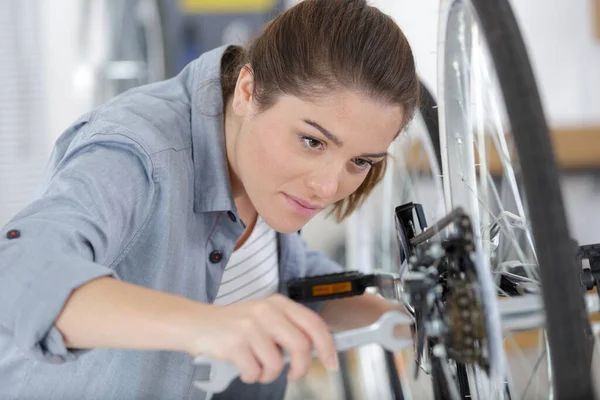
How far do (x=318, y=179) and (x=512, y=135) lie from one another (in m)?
0.31

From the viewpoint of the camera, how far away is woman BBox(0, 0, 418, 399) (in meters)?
0.54

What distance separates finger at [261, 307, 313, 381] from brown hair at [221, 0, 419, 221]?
0.32 m

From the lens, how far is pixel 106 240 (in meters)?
0.65

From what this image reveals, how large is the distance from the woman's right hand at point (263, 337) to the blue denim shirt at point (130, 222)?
4.0 inches

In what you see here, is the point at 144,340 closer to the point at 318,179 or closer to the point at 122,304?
the point at 122,304

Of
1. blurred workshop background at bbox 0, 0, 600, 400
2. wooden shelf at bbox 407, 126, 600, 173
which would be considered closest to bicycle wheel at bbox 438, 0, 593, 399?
blurred workshop background at bbox 0, 0, 600, 400

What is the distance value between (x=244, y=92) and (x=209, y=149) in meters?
0.08

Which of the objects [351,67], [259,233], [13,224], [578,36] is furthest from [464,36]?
[578,36]

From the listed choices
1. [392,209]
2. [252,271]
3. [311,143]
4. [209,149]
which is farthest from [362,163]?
[392,209]

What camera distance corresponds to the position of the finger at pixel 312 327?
0.51 metres

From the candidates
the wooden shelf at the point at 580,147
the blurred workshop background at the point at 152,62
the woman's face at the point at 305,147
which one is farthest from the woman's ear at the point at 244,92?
the wooden shelf at the point at 580,147

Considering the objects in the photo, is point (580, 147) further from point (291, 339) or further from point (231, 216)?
point (291, 339)

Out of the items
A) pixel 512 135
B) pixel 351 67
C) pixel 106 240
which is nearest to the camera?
pixel 512 135

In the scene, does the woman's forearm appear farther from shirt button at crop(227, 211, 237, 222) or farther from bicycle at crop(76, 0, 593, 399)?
shirt button at crop(227, 211, 237, 222)
